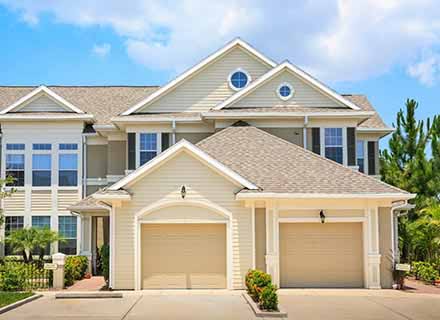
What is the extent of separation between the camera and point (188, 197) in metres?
19.6

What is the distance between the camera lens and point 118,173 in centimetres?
2695

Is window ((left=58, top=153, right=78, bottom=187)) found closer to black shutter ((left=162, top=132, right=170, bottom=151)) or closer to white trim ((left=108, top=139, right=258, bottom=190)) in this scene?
black shutter ((left=162, top=132, right=170, bottom=151))

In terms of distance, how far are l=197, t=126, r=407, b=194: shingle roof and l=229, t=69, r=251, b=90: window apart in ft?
10.8

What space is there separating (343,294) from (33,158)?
50.2 feet

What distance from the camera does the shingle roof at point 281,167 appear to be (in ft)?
64.7

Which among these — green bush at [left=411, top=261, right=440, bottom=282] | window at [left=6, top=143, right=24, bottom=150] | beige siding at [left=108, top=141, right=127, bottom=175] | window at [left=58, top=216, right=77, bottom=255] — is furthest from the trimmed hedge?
window at [left=6, top=143, right=24, bottom=150]

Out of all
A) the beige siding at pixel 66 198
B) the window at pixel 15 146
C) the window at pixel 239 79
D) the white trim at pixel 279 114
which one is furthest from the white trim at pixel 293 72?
the window at pixel 15 146

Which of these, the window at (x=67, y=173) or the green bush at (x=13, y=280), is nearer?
the green bush at (x=13, y=280)

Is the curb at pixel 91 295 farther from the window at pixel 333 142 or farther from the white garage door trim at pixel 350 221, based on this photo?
the window at pixel 333 142

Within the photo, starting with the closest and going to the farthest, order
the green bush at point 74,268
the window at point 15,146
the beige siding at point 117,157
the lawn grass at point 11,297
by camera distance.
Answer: the lawn grass at point 11,297
the green bush at point 74,268
the beige siding at point 117,157
the window at point 15,146

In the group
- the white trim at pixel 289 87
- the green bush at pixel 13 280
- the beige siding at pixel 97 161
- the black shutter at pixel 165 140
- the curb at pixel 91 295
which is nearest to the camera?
the curb at pixel 91 295

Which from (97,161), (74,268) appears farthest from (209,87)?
(74,268)

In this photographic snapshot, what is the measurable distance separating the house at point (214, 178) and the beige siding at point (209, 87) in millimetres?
43

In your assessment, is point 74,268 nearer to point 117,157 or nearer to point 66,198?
point 66,198
